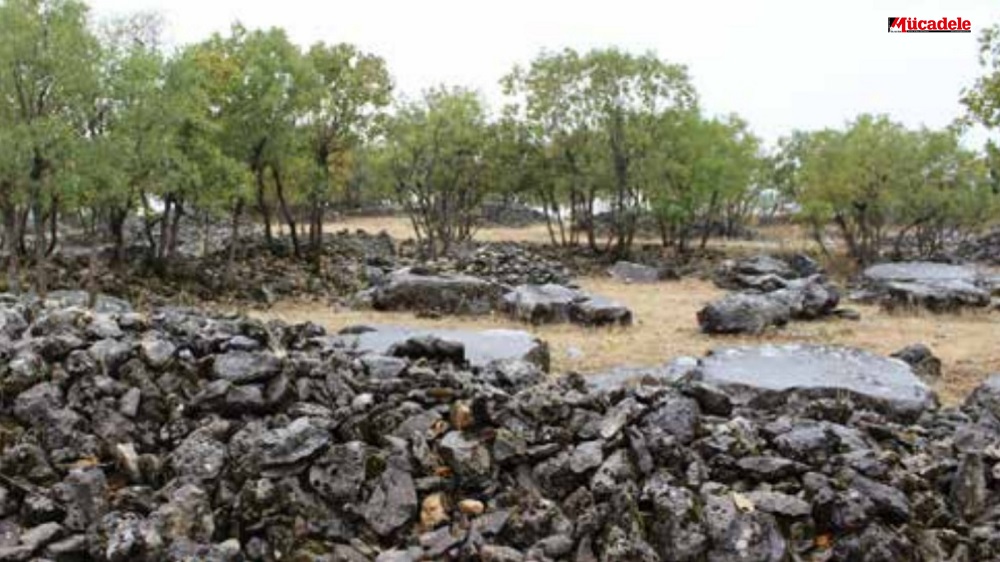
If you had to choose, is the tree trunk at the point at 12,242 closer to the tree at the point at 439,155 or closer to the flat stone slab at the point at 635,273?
the tree at the point at 439,155

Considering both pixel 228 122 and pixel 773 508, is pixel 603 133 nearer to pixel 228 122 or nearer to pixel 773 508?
pixel 228 122

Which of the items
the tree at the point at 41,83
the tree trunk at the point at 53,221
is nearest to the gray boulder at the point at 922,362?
the tree at the point at 41,83

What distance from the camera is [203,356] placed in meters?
9.58

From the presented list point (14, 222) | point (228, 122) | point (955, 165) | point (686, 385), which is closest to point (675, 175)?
point (955, 165)

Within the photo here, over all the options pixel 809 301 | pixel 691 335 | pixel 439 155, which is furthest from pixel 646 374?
pixel 439 155

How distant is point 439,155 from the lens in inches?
1375

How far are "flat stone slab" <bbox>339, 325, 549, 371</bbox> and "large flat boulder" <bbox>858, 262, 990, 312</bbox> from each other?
42.6 feet

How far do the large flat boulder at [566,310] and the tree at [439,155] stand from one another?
13898 millimetres

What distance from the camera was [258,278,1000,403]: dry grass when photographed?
15.1 m

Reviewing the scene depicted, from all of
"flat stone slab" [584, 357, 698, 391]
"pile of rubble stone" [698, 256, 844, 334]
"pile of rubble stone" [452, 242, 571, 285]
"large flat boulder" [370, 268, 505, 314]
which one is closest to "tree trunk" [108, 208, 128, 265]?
"large flat boulder" [370, 268, 505, 314]

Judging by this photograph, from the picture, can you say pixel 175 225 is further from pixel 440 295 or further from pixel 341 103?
pixel 440 295

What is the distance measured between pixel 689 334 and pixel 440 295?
18.2ft

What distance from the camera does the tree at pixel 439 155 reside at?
1331 inches

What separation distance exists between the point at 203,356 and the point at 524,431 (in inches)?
125
